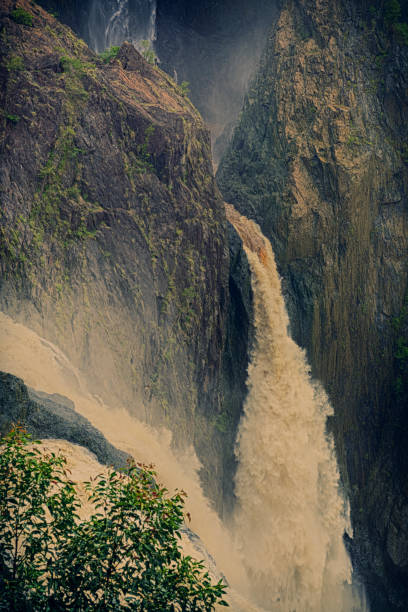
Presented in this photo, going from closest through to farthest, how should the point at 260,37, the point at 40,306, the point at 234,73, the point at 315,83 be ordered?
the point at 40,306 → the point at 315,83 → the point at 260,37 → the point at 234,73

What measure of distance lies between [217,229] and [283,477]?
374 inches

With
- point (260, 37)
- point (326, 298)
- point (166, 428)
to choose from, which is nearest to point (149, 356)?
point (166, 428)

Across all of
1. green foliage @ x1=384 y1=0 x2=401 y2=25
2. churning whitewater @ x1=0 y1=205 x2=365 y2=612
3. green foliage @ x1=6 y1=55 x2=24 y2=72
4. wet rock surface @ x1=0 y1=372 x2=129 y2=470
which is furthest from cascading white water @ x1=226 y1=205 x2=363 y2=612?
green foliage @ x1=384 y1=0 x2=401 y2=25

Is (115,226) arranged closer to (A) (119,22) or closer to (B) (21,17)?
(B) (21,17)

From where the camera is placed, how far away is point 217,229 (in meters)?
16.9

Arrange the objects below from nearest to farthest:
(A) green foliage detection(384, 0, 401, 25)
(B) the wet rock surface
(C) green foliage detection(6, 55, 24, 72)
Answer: (B) the wet rock surface < (C) green foliage detection(6, 55, 24, 72) < (A) green foliage detection(384, 0, 401, 25)

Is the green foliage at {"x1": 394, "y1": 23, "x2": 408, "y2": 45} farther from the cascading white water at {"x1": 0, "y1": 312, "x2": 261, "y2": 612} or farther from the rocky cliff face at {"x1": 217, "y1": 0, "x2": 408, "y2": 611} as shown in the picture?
the cascading white water at {"x1": 0, "y1": 312, "x2": 261, "y2": 612}

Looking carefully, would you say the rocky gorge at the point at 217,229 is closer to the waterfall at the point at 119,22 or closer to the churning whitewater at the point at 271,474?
the churning whitewater at the point at 271,474

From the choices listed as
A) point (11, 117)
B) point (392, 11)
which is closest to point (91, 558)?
point (11, 117)

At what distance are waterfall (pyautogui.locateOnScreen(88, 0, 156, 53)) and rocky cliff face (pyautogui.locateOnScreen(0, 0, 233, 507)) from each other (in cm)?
957

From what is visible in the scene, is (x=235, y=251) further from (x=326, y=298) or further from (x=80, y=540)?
(x=80, y=540)

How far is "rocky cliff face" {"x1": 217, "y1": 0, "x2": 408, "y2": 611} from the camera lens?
20.3 m

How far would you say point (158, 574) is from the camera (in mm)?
4969

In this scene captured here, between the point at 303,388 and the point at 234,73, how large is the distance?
22204 millimetres
